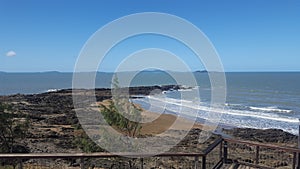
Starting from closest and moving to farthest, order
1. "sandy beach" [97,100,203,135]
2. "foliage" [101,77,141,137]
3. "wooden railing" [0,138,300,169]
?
1. "wooden railing" [0,138,300,169]
2. "foliage" [101,77,141,137]
3. "sandy beach" [97,100,203,135]

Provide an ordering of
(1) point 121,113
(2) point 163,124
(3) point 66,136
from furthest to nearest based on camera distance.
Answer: (2) point 163,124 < (3) point 66,136 < (1) point 121,113

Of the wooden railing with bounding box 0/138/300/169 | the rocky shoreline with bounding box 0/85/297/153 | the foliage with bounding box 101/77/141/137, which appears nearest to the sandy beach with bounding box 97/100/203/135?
the rocky shoreline with bounding box 0/85/297/153

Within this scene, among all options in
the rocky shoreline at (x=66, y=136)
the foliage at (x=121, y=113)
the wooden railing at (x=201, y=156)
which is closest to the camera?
the wooden railing at (x=201, y=156)

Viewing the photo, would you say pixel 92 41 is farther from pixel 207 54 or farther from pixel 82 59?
pixel 207 54

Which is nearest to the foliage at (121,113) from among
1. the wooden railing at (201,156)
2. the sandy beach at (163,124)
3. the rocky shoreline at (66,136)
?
the wooden railing at (201,156)

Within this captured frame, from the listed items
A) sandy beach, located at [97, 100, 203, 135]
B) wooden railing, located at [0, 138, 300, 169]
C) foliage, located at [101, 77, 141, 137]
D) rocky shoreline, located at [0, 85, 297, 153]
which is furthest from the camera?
sandy beach, located at [97, 100, 203, 135]

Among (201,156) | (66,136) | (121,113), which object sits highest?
(201,156)

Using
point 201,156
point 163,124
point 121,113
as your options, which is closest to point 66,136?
point 163,124

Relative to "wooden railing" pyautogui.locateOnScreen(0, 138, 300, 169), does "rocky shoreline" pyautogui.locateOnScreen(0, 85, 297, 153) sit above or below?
below

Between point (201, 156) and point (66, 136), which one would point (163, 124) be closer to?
point (66, 136)

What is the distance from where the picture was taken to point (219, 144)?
655 cm

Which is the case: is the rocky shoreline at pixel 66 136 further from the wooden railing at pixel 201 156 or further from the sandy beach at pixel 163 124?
the wooden railing at pixel 201 156

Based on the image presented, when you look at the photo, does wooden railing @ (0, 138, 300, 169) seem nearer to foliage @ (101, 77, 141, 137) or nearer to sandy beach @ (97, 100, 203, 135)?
foliage @ (101, 77, 141, 137)

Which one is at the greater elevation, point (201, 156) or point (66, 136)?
point (201, 156)
